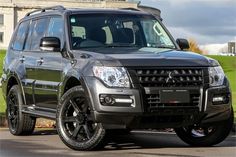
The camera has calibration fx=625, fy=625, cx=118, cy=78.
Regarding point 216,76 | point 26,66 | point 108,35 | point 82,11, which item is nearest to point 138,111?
point 216,76

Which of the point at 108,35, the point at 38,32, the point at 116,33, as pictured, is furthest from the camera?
the point at 38,32

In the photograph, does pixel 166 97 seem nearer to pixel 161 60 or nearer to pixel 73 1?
pixel 161 60

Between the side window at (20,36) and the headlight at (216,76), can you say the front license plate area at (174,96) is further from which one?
the side window at (20,36)

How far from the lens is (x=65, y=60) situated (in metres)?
8.87

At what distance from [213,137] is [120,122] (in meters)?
1.76

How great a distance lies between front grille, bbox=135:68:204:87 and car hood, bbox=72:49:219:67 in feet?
0.26

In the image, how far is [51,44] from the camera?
903cm

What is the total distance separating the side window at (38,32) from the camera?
33.4 ft

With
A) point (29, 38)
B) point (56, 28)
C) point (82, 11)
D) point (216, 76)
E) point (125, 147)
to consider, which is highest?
point (82, 11)

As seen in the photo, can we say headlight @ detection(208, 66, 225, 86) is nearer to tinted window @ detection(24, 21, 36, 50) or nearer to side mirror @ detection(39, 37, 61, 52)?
side mirror @ detection(39, 37, 61, 52)

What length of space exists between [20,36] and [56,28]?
185cm

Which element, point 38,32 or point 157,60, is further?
point 38,32

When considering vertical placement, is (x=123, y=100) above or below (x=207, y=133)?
above

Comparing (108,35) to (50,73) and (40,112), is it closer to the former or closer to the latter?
(50,73)
